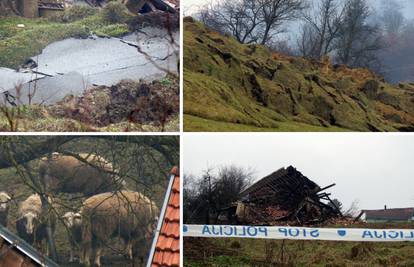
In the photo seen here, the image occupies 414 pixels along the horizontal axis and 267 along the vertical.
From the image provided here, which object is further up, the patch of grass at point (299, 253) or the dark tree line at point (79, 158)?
the dark tree line at point (79, 158)

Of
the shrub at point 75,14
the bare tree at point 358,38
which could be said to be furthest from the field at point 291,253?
the shrub at point 75,14

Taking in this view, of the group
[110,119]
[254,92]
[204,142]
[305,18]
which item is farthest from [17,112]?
[305,18]

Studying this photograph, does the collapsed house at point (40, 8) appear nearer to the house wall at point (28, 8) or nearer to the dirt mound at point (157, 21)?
the house wall at point (28, 8)

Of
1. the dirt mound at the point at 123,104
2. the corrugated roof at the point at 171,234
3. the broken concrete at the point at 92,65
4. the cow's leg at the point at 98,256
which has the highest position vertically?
the broken concrete at the point at 92,65

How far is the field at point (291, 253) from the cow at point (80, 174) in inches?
41.6

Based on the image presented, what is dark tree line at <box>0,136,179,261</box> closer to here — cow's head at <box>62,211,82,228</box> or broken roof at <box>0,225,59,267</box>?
cow's head at <box>62,211,82,228</box>

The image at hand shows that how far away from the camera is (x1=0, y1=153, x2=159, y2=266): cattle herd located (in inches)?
294

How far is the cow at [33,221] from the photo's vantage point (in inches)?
294

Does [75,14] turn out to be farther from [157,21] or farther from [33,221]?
[33,221]

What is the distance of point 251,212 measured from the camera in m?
7.64

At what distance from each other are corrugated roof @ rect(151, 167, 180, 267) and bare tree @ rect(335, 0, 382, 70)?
2.30m

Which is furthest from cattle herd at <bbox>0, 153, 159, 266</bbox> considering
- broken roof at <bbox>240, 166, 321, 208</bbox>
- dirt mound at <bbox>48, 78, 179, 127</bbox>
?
broken roof at <bbox>240, 166, 321, 208</bbox>

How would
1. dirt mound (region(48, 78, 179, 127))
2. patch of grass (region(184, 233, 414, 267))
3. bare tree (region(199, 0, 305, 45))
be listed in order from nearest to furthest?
patch of grass (region(184, 233, 414, 267)) → dirt mound (region(48, 78, 179, 127)) → bare tree (region(199, 0, 305, 45))

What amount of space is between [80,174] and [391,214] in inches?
129
